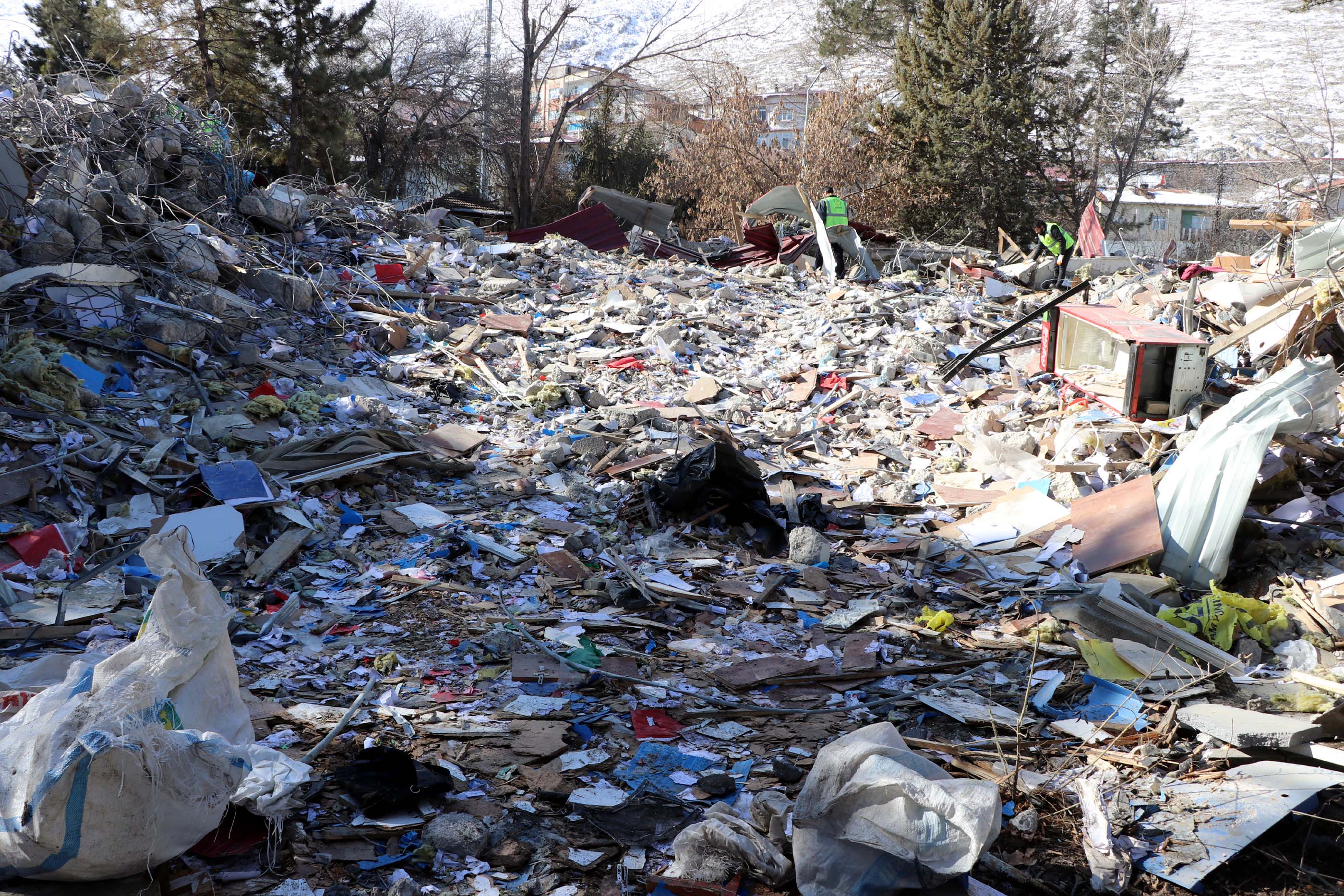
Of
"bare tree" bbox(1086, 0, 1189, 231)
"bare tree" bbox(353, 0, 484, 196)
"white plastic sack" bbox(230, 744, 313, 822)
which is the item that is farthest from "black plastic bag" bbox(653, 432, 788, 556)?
"bare tree" bbox(1086, 0, 1189, 231)

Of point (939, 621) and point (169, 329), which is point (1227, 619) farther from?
point (169, 329)

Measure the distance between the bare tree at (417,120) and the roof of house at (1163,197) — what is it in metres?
21.0

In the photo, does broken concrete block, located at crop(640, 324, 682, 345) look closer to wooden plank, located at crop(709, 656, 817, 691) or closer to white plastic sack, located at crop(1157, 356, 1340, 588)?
white plastic sack, located at crop(1157, 356, 1340, 588)

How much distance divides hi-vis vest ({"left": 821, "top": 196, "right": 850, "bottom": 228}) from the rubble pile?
3648 mm

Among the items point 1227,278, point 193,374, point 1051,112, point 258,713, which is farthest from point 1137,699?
point 1051,112

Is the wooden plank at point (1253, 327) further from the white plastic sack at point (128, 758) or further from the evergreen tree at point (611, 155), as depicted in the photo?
the evergreen tree at point (611, 155)

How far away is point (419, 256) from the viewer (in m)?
11.7

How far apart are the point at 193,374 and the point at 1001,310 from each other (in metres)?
9.77

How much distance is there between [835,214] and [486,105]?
42.8 feet

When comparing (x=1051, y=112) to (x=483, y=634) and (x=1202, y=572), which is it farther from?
(x=483, y=634)

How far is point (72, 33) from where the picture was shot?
70.7 ft

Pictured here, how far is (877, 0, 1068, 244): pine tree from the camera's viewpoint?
69.9 ft

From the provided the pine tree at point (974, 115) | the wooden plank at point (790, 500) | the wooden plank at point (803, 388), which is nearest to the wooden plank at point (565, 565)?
the wooden plank at point (790, 500)

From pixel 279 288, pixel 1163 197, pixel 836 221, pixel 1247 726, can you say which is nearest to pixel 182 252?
pixel 279 288
